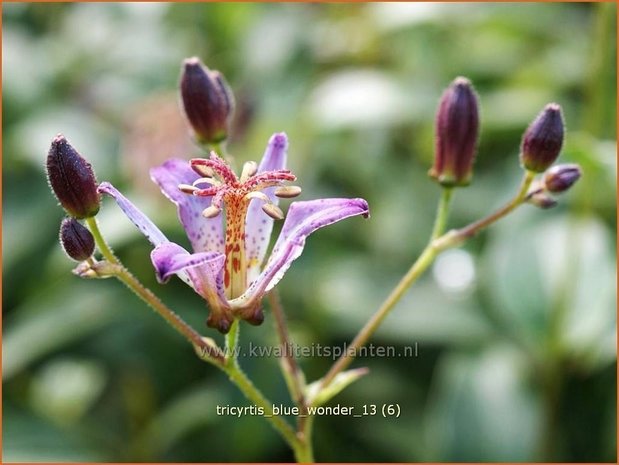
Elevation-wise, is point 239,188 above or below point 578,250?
above

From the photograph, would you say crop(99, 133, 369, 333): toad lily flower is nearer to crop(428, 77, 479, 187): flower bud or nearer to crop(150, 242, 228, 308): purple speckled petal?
crop(150, 242, 228, 308): purple speckled petal

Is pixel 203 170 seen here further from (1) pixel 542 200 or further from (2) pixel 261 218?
(1) pixel 542 200

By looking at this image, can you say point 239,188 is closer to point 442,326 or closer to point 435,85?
point 442,326

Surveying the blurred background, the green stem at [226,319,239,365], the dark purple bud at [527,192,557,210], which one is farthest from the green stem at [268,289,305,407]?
the blurred background

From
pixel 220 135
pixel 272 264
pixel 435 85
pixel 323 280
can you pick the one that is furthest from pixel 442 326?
pixel 272 264

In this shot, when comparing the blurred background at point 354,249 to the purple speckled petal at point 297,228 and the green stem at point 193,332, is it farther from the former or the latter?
the green stem at point 193,332

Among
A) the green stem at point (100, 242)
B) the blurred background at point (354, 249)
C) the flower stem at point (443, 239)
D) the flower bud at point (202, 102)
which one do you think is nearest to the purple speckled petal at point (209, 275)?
the green stem at point (100, 242)
